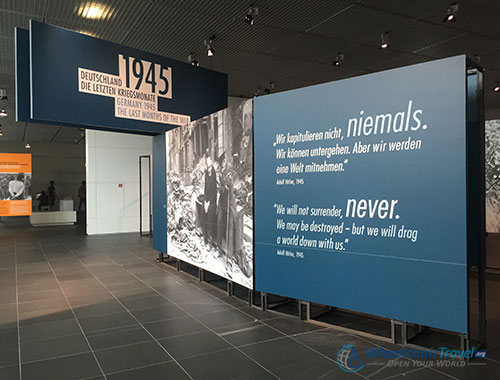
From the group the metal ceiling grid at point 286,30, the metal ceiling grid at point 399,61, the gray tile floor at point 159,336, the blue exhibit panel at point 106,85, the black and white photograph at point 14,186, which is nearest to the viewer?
the gray tile floor at point 159,336

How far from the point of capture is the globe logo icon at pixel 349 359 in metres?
2.74

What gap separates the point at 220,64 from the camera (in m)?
8.35

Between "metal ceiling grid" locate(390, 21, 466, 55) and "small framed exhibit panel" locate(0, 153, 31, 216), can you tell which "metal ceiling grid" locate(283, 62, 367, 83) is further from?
"small framed exhibit panel" locate(0, 153, 31, 216)

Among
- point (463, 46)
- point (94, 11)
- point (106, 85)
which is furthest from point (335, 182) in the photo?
point (463, 46)

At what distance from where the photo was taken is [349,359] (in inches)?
113

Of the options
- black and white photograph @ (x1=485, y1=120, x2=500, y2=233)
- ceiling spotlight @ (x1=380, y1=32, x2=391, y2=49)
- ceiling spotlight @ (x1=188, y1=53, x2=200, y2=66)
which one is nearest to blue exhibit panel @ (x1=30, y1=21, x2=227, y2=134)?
ceiling spotlight @ (x1=188, y1=53, x2=200, y2=66)

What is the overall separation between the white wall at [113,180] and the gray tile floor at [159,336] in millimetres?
5513

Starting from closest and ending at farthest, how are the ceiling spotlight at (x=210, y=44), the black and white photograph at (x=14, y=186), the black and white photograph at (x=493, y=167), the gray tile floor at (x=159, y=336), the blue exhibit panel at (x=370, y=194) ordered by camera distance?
the gray tile floor at (x=159, y=336)
the blue exhibit panel at (x=370, y=194)
the ceiling spotlight at (x=210, y=44)
the black and white photograph at (x=493, y=167)
the black and white photograph at (x=14, y=186)

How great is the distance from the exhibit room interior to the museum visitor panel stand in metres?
0.02

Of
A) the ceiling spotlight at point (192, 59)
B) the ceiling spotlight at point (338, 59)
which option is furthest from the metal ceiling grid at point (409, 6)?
the ceiling spotlight at point (192, 59)

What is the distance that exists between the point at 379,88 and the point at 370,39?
446cm

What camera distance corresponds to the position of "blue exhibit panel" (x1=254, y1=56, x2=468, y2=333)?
2834 mm

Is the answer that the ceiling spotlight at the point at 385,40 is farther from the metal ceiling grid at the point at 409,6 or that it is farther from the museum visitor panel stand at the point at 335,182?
the museum visitor panel stand at the point at 335,182

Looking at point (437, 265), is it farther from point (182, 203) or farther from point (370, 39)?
point (370, 39)
